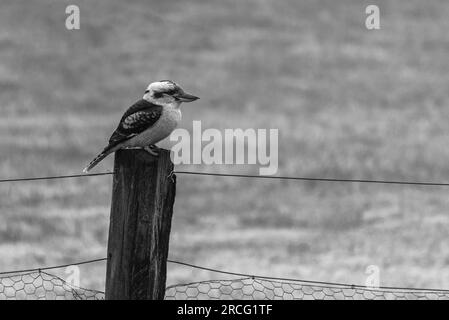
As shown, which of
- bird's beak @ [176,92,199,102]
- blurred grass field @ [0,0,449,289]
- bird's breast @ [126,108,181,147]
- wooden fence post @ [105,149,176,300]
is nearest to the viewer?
wooden fence post @ [105,149,176,300]

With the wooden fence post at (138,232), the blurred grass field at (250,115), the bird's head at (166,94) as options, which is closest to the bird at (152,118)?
the bird's head at (166,94)

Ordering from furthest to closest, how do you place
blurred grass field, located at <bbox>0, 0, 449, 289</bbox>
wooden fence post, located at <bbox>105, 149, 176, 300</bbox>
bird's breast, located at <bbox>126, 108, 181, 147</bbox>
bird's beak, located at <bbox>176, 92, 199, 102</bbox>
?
blurred grass field, located at <bbox>0, 0, 449, 289</bbox> → bird's beak, located at <bbox>176, 92, 199, 102</bbox> → bird's breast, located at <bbox>126, 108, 181, 147</bbox> → wooden fence post, located at <bbox>105, 149, 176, 300</bbox>

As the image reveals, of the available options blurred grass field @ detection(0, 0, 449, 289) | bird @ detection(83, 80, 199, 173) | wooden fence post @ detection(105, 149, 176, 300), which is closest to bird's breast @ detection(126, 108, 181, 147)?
bird @ detection(83, 80, 199, 173)

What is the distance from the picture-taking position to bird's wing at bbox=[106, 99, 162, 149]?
8.02 m

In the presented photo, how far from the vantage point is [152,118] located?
8016mm

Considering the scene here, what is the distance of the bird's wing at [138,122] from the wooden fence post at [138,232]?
4.12ft

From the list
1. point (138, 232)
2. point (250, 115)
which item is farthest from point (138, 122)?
point (250, 115)

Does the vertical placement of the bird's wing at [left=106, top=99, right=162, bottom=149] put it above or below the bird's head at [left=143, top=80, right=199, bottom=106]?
below

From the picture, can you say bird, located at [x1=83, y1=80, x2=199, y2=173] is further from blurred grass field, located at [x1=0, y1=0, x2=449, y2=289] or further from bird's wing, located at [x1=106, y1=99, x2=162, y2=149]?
blurred grass field, located at [x1=0, y1=0, x2=449, y2=289]

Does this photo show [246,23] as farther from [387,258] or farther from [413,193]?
[387,258]

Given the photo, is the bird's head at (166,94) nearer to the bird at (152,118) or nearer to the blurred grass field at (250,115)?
the bird at (152,118)

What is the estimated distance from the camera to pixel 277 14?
115 feet

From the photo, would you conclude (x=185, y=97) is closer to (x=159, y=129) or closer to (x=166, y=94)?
(x=166, y=94)
